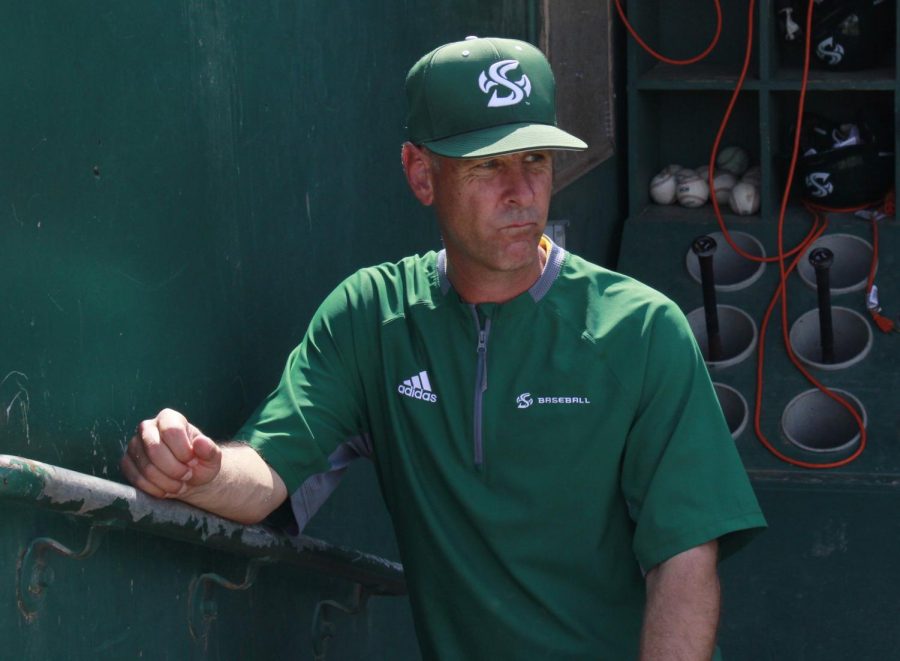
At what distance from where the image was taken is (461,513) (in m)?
2.16

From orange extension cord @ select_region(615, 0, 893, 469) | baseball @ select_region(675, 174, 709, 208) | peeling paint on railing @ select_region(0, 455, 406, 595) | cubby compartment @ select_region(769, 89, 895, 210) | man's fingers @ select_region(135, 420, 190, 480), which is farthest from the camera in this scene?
baseball @ select_region(675, 174, 709, 208)

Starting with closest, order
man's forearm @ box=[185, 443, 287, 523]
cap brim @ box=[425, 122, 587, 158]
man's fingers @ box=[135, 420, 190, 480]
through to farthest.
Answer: man's fingers @ box=[135, 420, 190, 480]
man's forearm @ box=[185, 443, 287, 523]
cap brim @ box=[425, 122, 587, 158]

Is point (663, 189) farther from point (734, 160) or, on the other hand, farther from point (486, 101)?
point (486, 101)

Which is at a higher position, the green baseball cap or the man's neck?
the green baseball cap

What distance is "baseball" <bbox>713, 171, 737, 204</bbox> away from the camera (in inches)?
217

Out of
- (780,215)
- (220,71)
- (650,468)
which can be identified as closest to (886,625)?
(780,215)

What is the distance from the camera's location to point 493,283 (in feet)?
7.18

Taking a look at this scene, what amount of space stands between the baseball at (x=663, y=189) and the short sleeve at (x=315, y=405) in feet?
11.2

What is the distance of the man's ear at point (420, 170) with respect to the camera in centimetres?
225

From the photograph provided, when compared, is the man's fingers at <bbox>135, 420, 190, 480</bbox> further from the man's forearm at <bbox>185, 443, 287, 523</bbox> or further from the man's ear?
the man's ear

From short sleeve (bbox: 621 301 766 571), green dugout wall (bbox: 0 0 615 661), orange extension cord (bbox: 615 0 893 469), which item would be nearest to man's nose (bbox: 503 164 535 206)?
short sleeve (bbox: 621 301 766 571)

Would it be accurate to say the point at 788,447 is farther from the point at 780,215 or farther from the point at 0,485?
the point at 0,485

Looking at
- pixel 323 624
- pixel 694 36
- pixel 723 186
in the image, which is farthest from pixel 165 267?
pixel 694 36

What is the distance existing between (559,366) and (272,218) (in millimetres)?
625
